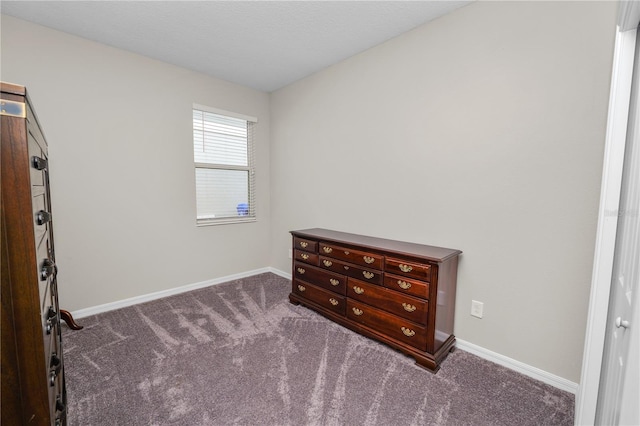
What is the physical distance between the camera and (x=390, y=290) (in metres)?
2.10

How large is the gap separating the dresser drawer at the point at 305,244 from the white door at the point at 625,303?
1962 millimetres

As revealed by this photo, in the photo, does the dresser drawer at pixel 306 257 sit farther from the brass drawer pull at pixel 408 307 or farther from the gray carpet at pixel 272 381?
the brass drawer pull at pixel 408 307

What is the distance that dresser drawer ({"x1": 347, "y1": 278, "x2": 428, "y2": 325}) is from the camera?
76.6 inches

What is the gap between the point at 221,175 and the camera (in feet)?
11.6

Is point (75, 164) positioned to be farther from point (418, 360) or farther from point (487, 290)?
point (487, 290)

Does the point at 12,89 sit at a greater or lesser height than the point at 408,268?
greater

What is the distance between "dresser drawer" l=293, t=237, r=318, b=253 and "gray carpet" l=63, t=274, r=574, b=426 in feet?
2.16

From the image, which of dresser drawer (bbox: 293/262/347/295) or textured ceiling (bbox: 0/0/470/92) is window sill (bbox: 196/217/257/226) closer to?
dresser drawer (bbox: 293/262/347/295)

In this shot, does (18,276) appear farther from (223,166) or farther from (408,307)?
(223,166)

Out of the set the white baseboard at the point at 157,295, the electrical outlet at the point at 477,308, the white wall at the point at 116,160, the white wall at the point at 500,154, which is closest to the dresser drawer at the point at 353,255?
the white wall at the point at 500,154

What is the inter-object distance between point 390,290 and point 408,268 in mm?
239

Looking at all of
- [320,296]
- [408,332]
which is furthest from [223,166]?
[408,332]

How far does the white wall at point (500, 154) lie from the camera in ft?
5.35

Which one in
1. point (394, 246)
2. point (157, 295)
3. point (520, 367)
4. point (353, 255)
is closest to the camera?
point (520, 367)
